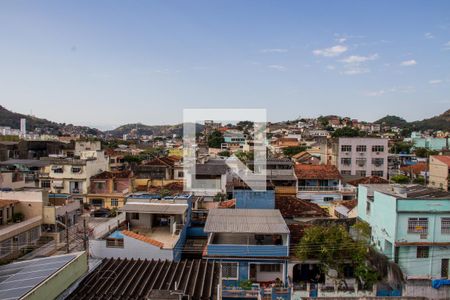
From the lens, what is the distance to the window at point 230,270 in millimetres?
12359

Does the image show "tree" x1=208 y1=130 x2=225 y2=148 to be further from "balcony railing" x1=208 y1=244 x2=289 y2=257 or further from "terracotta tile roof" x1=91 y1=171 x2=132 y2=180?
"balcony railing" x1=208 y1=244 x2=289 y2=257

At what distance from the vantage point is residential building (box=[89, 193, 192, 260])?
1209 centimetres

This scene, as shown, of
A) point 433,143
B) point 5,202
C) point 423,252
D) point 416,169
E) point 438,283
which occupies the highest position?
point 433,143

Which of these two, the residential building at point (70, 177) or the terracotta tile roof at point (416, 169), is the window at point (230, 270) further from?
the terracotta tile roof at point (416, 169)

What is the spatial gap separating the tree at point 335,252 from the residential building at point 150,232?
4.37m

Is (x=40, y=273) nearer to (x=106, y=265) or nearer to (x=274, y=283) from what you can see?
(x=106, y=265)

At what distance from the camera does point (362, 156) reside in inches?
1202

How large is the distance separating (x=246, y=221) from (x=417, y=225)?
A: 230 inches

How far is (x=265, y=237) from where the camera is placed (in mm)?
13469

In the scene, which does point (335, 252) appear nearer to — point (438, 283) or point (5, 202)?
point (438, 283)

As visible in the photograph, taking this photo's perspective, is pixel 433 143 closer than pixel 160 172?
No

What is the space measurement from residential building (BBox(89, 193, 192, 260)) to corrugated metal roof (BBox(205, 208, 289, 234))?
127 cm

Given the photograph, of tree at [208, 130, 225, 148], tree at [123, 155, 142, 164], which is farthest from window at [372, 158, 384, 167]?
tree at [208, 130, 225, 148]

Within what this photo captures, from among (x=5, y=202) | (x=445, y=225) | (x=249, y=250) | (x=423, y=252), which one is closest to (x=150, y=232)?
(x=249, y=250)
